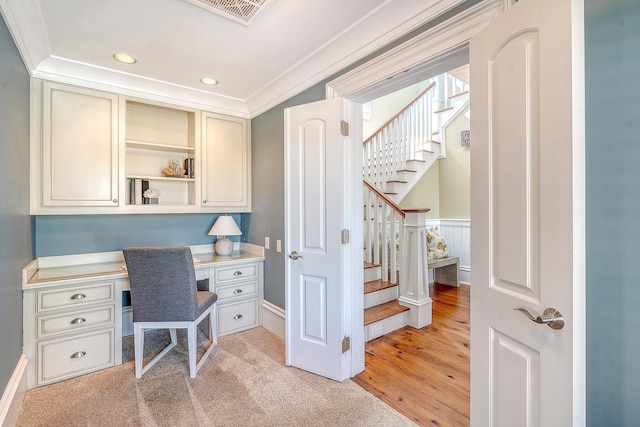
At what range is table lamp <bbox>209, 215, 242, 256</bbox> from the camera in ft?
10.1

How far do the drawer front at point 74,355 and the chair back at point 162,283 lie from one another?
41 cm

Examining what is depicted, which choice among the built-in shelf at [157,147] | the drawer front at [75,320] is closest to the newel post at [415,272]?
the built-in shelf at [157,147]

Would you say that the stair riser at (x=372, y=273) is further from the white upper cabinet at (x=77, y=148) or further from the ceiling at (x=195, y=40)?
the white upper cabinet at (x=77, y=148)

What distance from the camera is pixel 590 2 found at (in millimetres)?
1004

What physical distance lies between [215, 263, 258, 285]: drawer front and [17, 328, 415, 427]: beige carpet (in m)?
0.76

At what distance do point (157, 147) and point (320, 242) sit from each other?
80.6 inches

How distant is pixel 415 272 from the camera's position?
3.01 meters

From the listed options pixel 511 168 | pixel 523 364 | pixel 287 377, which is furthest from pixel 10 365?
pixel 511 168

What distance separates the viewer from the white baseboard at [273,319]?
2.80 m

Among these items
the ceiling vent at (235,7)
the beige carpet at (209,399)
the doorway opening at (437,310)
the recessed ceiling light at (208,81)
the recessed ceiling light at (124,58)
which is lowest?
the beige carpet at (209,399)

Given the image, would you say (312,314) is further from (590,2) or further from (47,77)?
(47,77)

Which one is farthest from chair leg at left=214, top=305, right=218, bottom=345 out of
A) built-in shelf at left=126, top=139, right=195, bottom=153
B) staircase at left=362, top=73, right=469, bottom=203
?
staircase at left=362, top=73, right=469, bottom=203

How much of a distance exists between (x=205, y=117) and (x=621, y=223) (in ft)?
10.5

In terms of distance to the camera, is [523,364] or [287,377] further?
[287,377]
